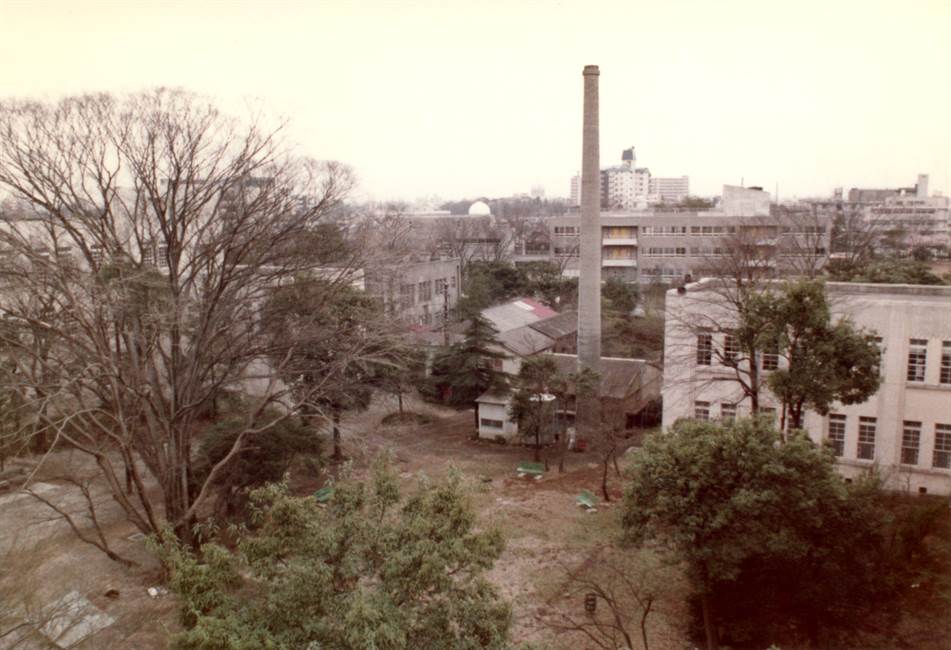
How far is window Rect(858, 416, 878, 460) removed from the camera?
16.7 metres

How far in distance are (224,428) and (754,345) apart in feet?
39.1

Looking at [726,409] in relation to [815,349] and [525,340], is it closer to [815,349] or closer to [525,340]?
[815,349]

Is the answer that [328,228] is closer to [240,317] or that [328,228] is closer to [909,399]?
[240,317]

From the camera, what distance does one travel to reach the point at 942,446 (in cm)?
1612

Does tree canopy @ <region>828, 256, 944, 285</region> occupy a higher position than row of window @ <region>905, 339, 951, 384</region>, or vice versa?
tree canopy @ <region>828, 256, 944, 285</region>

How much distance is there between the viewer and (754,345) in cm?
1447

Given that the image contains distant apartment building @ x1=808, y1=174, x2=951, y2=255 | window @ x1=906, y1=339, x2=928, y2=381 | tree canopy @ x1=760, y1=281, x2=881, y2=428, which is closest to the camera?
tree canopy @ x1=760, y1=281, x2=881, y2=428

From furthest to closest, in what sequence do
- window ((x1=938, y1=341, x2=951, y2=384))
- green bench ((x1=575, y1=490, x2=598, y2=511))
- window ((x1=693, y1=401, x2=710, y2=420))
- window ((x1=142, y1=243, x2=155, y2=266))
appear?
window ((x1=693, y1=401, x2=710, y2=420))
green bench ((x1=575, y1=490, x2=598, y2=511))
window ((x1=938, y1=341, x2=951, y2=384))
window ((x1=142, y1=243, x2=155, y2=266))

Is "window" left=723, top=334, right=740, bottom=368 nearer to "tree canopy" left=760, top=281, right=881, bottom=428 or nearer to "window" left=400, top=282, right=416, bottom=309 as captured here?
"tree canopy" left=760, top=281, right=881, bottom=428

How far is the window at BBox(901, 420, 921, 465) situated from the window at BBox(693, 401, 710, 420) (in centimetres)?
447

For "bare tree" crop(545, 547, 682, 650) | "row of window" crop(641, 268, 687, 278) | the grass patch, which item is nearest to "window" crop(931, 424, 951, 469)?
Result: "bare tree" crop(545, 547, 682, 650)

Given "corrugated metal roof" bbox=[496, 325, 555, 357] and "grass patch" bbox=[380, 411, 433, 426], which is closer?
"grass patch" bbox=[380, 411, 433, 426]

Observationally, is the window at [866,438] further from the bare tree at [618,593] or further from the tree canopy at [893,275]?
A: the tree canopy at [893,275]

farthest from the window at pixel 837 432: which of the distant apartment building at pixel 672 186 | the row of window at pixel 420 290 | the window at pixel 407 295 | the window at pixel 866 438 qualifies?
the distant apartment building at pixel 672 186
